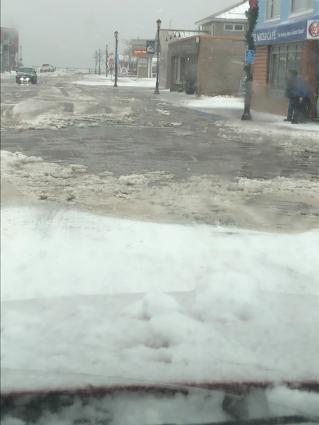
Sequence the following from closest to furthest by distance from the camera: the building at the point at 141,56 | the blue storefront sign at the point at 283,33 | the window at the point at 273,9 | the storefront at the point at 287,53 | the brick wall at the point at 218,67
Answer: the building at the point at 141,56 → the brick wall at the point at 218,67 → the window at the point at 273,9 → the storefront at the point at 287,53 → the blue storefront sign at the point at 283,33

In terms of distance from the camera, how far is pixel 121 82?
247cm

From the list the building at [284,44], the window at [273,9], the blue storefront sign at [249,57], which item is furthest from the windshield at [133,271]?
the window at [273,9]

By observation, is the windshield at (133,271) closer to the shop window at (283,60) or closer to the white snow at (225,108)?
the white snow at (225,108)

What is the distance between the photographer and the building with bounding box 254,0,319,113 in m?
8.68

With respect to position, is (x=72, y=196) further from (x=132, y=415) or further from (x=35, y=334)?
(x=132, y=415)

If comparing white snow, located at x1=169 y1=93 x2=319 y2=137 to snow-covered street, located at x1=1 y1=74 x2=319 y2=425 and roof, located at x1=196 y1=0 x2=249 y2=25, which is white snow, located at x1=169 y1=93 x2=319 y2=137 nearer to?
snow-covered street, located at x1=1 y1=74 x2=319 y2=425

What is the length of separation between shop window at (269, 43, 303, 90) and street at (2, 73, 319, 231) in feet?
22.9

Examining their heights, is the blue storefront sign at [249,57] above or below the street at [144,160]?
above

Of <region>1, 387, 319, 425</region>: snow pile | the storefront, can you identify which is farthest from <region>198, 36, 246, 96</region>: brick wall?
the storefront

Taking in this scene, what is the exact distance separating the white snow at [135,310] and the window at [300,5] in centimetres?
676

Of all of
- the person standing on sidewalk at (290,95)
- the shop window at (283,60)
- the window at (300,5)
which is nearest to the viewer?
the person standing on sidewalk at (290,95)

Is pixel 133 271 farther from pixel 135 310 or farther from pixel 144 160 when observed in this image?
pixel 144 160

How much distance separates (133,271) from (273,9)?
8.73 m

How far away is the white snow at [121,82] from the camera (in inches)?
91.0
